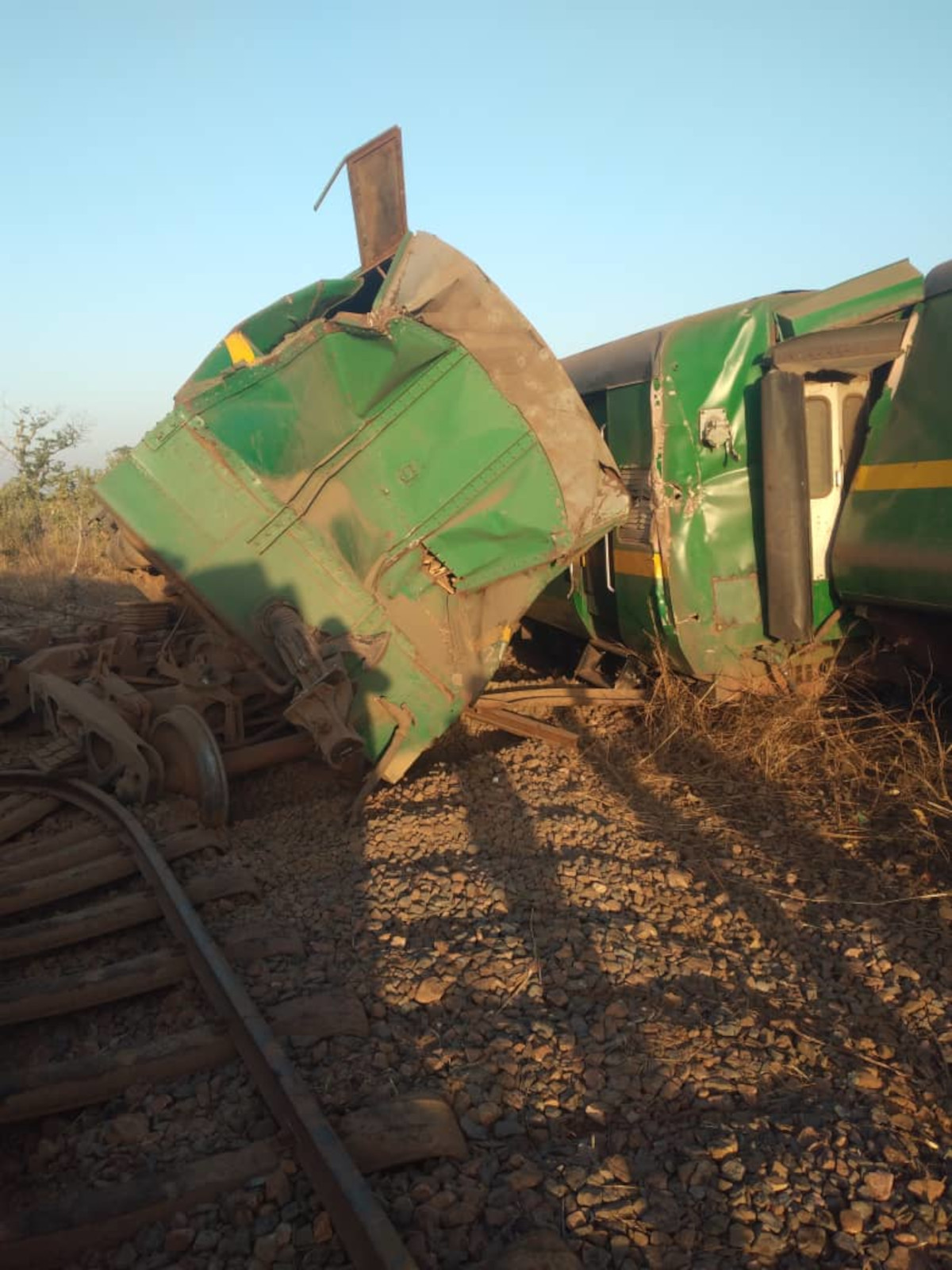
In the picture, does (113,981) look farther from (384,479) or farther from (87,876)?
(384,479)

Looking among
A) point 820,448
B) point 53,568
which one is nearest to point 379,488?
point 820,448

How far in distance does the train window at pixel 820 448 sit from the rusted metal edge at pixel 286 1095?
4182mm

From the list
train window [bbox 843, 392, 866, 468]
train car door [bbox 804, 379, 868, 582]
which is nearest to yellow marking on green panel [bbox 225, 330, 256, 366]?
train car door [bbox 804, 379, 868, 582]

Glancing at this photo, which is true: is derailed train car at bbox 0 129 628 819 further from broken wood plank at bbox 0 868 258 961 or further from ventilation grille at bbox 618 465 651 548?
broken wood plank at bbox 0 868 258 961

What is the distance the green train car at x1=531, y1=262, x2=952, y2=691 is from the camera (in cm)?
521

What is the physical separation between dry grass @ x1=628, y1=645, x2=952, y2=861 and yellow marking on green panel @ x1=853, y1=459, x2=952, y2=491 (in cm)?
114

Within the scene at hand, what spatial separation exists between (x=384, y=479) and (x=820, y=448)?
2.62 meters

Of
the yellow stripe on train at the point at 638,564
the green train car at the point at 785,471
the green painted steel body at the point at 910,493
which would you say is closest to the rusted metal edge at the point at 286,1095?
the yellow stripe on train at the point at 638,564

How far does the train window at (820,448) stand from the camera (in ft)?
18.6

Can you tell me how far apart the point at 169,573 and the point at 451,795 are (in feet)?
6.46

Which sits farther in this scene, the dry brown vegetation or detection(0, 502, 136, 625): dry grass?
detection(0, 502, 136, 625): dry grass

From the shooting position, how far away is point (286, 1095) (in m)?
2.64

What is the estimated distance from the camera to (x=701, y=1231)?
2.23 m

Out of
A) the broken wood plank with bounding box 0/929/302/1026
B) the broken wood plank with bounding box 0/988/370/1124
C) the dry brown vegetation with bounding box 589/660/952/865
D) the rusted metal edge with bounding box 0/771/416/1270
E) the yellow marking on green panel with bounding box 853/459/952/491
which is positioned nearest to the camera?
the rusted metal edge with bounding box 0/771/416/1270
